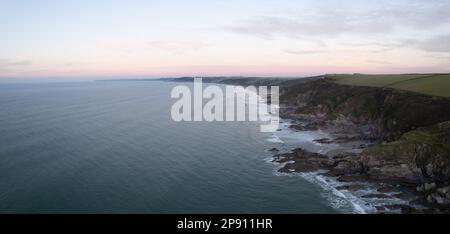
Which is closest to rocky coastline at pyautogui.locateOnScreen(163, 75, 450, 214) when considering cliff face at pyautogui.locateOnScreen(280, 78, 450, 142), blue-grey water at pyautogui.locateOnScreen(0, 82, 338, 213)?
cliff face at pyautogui.locateOnScreen(280, 78, 450, 142)

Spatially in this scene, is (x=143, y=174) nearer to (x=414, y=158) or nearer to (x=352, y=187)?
(x=352, y=187)

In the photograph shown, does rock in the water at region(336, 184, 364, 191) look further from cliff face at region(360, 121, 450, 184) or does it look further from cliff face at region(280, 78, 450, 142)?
cliff face at region(280, 78, 450, 142)

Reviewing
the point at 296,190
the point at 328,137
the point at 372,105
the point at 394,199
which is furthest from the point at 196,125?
the point at 394,199

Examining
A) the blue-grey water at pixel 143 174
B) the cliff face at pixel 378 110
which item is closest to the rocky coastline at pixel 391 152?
the cliff face at pixel 378 110

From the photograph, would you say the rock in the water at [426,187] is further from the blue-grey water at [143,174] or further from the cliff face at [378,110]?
the cliff face at [378,110]

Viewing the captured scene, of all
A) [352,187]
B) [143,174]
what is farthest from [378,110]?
[143,174]
